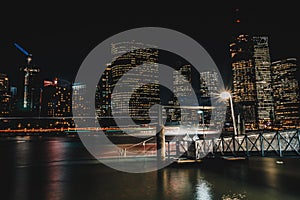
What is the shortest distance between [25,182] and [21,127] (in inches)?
6539

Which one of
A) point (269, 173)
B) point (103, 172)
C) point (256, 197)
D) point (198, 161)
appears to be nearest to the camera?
point (256, 197)

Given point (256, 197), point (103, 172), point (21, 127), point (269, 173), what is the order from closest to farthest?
1. point (256, 197)
2. point (269, 173)
3. point (103, 172)
4. point (21, 127)

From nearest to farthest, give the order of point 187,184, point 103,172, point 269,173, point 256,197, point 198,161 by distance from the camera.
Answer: point 256,197 → point 187,184 → point 269,173 → point 103,172 → point 198,161

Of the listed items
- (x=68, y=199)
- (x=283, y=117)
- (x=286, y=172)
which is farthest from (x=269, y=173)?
(x=283, y=117)

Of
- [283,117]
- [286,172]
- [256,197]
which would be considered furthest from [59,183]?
[283,117]

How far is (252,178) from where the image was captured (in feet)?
48.6

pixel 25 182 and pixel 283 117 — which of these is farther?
pixel 283 117

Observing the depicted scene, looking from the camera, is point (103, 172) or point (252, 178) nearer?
point (252, 178)

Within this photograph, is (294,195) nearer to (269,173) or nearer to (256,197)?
(256,197)

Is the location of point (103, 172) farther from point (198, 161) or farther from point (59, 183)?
point (198, 161)

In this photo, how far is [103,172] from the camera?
59.7 feet

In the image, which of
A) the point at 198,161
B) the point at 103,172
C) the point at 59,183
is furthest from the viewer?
the point at 198,161

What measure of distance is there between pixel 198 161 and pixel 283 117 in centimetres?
20685

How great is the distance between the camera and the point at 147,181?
14.9m
